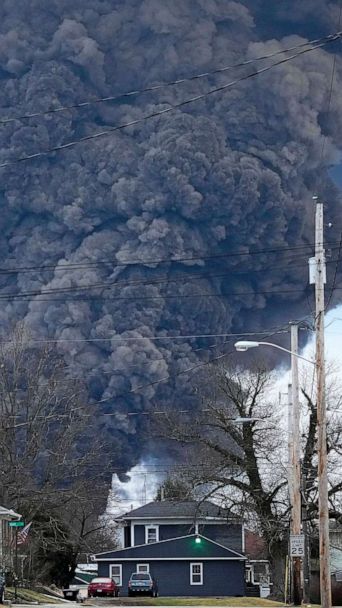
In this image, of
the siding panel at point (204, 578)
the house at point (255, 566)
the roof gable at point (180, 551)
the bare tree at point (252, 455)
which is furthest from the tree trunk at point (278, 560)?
the house at point (255, 566)

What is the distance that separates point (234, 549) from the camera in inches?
2672

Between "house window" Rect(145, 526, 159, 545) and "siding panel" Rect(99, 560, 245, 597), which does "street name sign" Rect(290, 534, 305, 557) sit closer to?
"siding panel" Rect(99, 560, 245, 597)

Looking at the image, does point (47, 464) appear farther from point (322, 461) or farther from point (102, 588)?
point (322, 461)

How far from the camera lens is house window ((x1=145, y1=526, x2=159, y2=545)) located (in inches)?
2756

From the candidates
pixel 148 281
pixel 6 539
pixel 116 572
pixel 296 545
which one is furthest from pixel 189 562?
pixel 148 281

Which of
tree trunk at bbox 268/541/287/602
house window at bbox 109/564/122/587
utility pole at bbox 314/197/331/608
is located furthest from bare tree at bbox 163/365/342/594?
utility pole at bbox 314/197/331/608

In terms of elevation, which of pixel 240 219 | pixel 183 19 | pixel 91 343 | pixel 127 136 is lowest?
pixel 91 343

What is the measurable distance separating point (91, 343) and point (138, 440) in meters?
7.92

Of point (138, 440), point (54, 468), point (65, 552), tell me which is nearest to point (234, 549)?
point (65, 552)

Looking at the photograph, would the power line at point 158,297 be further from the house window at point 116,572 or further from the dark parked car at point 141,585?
the dark parked car at point 141,585

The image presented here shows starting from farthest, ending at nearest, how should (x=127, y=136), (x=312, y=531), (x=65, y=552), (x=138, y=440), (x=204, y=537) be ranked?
(x=127, y=136)
(x=138, y=440)
(x=204, y=537)
(x=65, y=552)
(x=312, y=531)

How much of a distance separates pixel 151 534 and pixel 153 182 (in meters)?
31.9

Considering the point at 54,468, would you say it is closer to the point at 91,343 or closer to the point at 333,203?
the point at 91,343

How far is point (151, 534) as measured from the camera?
70375 mm
